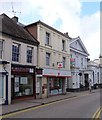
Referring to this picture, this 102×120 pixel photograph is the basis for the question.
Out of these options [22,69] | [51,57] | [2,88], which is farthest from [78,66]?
[2,88]

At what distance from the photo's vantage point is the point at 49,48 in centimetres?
2805

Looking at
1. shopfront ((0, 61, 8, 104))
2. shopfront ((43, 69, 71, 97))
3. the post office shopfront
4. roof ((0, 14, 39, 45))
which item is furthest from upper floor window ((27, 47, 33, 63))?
shopfront ((0, 61, 8, 104))

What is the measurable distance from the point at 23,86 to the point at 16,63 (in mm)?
2625

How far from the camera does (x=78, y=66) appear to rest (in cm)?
4344

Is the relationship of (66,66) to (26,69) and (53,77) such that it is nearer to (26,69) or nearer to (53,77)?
(53,77)

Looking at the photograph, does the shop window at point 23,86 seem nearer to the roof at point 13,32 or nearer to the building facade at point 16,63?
the building facade at point 16,63

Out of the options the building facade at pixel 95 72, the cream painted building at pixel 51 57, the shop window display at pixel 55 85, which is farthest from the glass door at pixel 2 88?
the building facade at pixel 95 72

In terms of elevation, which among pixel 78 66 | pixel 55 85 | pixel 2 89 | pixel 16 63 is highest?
pixel 78 66

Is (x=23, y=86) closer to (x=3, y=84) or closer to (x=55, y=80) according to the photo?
(x=3, y=84)

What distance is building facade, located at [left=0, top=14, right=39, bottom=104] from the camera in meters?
19.7

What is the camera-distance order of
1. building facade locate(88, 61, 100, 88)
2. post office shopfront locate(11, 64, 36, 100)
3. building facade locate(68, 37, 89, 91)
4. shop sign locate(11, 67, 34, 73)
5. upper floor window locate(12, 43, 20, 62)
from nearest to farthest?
1. shop sign locate(11, 67, 34, 73)
2. post office shopfront locate(11, 64, 36, 100)
3. upper floor window locate(12, 43, 20, 62)
4. building facade locate(68, 37, 89, 91)
5. building facade locate(88, 61, 100, 88)

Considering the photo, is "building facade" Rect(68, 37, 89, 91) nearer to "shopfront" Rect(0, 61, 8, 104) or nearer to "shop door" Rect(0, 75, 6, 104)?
"shopfront" Rect(0, 61, 8, 104)

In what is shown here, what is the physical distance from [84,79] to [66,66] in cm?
1477

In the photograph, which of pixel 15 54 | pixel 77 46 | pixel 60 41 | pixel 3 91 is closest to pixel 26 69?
pixel 15 54
